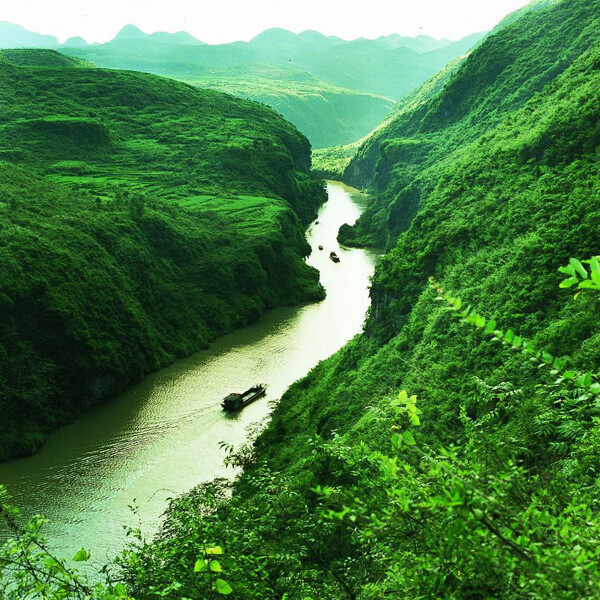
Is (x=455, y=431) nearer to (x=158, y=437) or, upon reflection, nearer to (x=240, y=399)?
(x=240, y=399)

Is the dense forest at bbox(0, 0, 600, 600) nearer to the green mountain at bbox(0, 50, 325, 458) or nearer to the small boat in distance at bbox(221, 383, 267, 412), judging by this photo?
the small boat in distance at bbox(221, 383, 267, 412)

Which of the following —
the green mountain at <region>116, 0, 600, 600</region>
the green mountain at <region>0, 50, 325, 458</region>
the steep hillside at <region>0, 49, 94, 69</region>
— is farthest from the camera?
the steep hillside at <region>0, 49, 94, 69</region>

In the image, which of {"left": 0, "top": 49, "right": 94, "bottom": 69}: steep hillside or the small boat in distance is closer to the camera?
the small boat in distance

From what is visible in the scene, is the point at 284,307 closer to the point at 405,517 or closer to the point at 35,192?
the point at 35,192

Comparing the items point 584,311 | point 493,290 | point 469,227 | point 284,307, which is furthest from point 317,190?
point 584,311

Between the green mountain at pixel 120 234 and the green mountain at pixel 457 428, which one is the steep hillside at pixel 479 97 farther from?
the green mountain at pixel 120 234

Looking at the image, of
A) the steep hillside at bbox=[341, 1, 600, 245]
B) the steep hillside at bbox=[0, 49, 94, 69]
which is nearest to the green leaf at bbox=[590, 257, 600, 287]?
the steep hillside at bbox=[341, 1, 600, 245]
